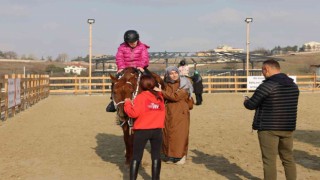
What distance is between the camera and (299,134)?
10.3 meters

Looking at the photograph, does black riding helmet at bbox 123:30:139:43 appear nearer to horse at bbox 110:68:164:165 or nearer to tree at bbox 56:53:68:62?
horse at bbox 110:68:164:165

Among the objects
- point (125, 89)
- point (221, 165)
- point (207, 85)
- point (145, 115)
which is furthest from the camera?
point (207, 85)

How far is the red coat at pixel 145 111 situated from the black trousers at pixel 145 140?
66 millimetres

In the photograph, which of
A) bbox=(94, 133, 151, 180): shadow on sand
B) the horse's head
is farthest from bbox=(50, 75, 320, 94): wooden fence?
the horse's head

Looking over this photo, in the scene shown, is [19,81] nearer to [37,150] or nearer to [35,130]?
[35,130]

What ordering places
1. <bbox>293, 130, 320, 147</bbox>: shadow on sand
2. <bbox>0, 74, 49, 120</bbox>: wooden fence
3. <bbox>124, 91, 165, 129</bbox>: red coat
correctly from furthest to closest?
1. <bbox>0, 74, 49, 120</bbox>: wooden fence
2. <bbox>293, 130, 320, 147</bbox>: shadow on sand
3. <bbox>124, 91, 165, 129</bbox>: red coat

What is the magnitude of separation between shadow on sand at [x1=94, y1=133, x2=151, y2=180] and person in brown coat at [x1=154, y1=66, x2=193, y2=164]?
25.5 inches

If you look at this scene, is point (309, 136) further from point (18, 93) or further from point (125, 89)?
point (18, 93)

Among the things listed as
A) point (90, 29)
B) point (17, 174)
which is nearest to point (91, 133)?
point (17, 174)

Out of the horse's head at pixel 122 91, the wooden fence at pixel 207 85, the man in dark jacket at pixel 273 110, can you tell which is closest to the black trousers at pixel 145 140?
the horse's head at pixel 122 91

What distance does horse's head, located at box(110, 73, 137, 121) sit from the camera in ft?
18.6

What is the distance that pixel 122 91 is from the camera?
570 centimetres

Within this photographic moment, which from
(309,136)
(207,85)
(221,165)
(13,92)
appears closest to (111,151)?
(221,165)

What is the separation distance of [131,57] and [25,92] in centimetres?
1257
